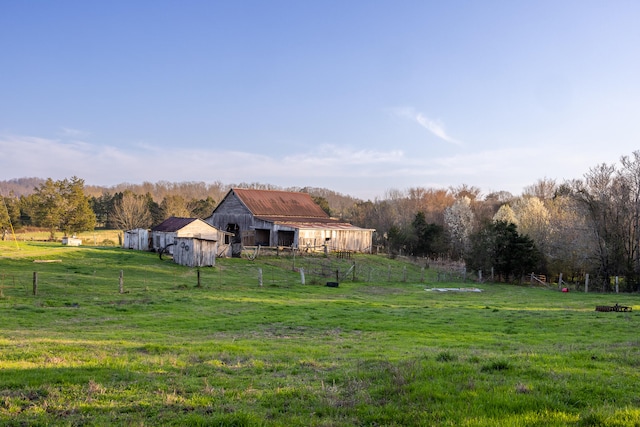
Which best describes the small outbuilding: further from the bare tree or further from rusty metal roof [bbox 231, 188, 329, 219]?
the bare tree

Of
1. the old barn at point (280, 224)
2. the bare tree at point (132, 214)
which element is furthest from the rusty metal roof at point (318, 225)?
the bare tree at point (132, 214)

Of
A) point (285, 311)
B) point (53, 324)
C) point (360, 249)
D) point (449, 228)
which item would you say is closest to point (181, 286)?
point (285, 311)

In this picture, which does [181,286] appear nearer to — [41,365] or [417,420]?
[41,365]

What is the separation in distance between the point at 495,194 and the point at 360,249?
2352 inches

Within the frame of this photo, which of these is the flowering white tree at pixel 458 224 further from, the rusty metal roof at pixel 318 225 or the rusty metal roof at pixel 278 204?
the rusty metal roof at pixel 278 204

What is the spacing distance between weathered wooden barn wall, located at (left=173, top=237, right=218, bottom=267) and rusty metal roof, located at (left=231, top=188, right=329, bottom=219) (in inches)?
762

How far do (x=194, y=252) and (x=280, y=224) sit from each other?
18803mm

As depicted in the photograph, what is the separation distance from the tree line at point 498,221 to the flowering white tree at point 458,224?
16cm

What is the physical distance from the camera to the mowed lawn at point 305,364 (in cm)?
598

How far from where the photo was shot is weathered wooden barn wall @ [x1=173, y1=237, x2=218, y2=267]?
3884 cm

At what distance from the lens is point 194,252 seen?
127 ft

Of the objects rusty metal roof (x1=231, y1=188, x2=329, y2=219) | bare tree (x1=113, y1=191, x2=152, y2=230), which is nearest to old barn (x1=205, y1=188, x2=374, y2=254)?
rusty metal roof (x1=231, y1=188, x2=329, y2=219)

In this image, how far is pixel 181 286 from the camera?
91.8 feet

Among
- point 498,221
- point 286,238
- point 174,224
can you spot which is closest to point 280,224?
point 286,238
